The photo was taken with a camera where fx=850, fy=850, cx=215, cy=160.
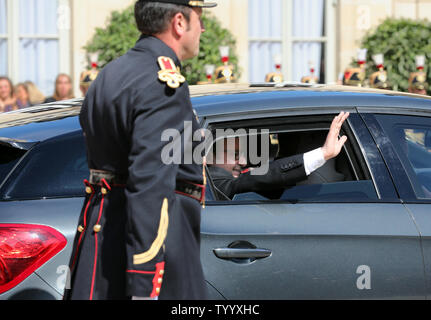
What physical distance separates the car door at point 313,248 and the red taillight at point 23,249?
0.51m

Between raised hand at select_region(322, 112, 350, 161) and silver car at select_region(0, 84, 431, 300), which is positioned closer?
silver car at select_region(0, 84, 431, 300)

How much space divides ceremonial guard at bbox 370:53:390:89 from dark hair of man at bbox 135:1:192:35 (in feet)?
26.2

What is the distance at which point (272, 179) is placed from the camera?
323cm

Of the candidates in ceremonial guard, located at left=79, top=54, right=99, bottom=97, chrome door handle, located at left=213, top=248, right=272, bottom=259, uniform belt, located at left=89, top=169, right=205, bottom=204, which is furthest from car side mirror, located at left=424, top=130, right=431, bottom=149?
ceremonial guard, located at left=79, top=54, right=99, bottom=97

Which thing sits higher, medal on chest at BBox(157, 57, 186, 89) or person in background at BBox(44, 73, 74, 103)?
medal on chest at BBox(157, 57, 186, 89)

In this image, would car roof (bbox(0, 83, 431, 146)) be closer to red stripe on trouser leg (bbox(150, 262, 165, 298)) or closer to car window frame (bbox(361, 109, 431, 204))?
car window frame (bbox(361, 109, 431, 204))

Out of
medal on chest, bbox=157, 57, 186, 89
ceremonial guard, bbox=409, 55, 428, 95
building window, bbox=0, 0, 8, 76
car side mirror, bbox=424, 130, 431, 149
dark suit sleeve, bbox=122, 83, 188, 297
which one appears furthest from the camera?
building window, bbox=0, 0, 8, 76

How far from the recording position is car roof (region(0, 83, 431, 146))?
10.3 feet

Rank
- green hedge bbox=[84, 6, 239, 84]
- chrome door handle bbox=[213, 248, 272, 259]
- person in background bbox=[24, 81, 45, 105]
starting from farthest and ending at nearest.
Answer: green hedge bbox=[84, 6, 239, 84], person in background bbox=[24, 81, 45, 105], chrome door handle bbox=[213, 248, 272, 259]

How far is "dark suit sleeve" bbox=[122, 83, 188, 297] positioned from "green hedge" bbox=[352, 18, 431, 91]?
368 inches

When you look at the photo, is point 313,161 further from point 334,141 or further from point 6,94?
point 6,94

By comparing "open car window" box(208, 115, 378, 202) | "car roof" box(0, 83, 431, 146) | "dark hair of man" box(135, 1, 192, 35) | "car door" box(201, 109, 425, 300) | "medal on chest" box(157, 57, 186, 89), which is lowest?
"car door" box(201, 109, 425, 300)

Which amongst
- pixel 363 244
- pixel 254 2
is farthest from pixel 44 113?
pixel 254 2

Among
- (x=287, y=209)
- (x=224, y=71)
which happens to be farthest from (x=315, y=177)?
(x=224, y=71)
